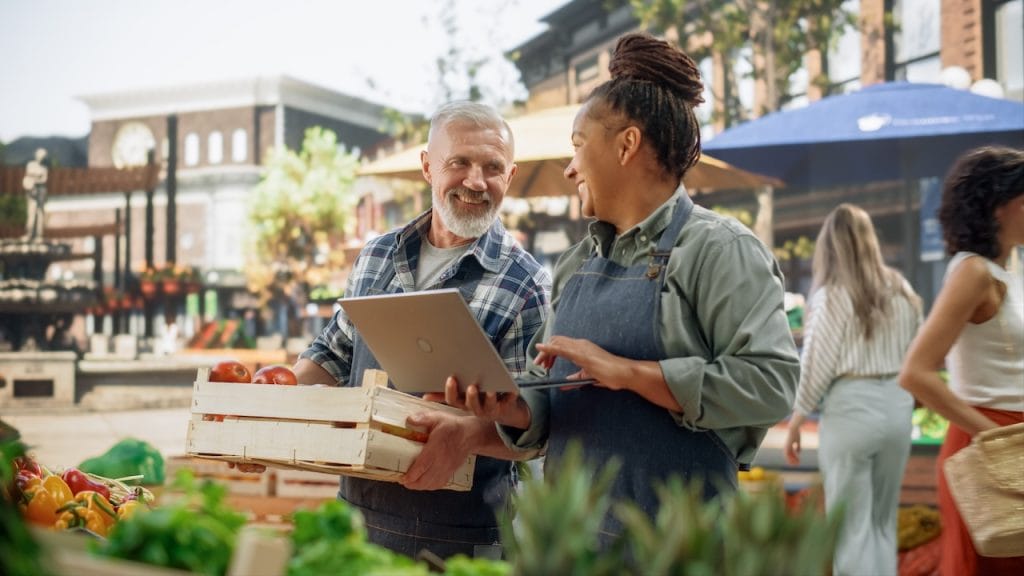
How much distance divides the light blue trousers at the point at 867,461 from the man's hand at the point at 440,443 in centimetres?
294

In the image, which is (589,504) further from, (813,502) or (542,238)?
(542,238)

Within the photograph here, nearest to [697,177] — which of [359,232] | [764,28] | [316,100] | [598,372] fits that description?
[764,28]

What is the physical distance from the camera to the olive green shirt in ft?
5.80

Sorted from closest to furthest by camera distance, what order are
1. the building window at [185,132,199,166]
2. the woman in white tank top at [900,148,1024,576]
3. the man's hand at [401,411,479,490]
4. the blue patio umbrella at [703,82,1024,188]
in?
1. the man's hand at [401,411,479,490]
2. the woman in white tank top at [900,148,1024,576]
3. the blue patio umbrella at [703,82,1024,188]
4. the building window at [185,132,199,166]

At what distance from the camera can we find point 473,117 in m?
2.68

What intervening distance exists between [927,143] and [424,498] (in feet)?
21.5

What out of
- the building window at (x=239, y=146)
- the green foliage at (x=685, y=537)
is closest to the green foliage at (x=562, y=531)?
the green foliage at (x=685, y=537)

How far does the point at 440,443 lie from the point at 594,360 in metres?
0.51

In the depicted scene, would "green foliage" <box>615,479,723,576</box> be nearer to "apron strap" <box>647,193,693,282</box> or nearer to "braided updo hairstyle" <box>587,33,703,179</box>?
"apron strap" <box>647,193,693,282</box>

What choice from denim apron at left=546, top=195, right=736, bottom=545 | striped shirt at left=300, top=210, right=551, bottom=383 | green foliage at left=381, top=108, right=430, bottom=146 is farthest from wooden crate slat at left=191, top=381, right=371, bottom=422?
green foliage at left=381, top=108, right=430, bottom=146

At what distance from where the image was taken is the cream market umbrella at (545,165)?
289 inches

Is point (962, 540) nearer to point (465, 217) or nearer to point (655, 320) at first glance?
point (655, 320)

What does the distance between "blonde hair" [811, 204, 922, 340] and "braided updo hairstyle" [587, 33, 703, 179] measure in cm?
315

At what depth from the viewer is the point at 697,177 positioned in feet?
26.6
